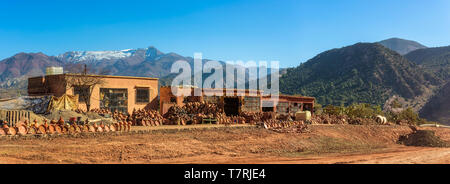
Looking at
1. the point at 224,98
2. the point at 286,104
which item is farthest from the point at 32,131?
the point at 286,104

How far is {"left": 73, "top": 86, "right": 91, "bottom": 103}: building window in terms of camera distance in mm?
23484

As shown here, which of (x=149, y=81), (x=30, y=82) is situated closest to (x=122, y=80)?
(x=149, y=81)

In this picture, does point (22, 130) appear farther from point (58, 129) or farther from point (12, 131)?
point (58, 129)

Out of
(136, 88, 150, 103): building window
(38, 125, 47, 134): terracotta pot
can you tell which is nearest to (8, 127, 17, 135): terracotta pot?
(38, 125, 47, 134): terracotta pot

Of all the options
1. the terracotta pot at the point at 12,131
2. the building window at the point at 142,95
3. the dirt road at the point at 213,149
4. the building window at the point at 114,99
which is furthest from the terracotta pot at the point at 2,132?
the building window at the point at 142,95

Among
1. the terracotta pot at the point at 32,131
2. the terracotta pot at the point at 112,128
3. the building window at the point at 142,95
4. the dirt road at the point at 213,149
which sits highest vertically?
the building window at the point at 142,95

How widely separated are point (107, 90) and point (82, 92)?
189 cm

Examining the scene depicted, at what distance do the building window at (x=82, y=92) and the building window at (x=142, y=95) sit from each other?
3853 mm

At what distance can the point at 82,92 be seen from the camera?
77.7 feet

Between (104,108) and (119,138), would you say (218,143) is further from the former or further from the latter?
(104,108)

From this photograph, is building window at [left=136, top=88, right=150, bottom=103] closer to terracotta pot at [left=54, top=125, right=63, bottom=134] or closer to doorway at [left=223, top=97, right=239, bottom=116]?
doorway at [left=223, top=97, right=239, bottom=116]

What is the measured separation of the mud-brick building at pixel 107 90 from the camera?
2339cm

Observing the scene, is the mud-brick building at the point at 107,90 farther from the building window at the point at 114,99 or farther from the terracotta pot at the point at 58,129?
the terracotta pot at the point at 58,129
